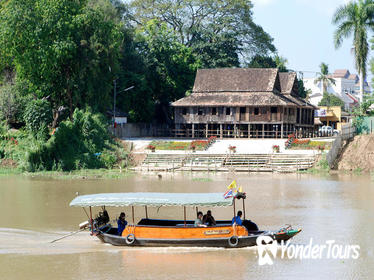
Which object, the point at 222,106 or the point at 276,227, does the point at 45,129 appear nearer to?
the point at 222,106

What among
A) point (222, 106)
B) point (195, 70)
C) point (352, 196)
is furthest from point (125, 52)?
point (352, 196)

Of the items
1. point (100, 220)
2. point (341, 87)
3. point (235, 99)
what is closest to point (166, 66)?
point (235, 99)

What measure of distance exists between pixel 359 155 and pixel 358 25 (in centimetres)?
1468

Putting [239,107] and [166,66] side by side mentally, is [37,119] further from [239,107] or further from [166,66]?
[166,66]

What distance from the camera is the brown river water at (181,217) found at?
57.9 ft

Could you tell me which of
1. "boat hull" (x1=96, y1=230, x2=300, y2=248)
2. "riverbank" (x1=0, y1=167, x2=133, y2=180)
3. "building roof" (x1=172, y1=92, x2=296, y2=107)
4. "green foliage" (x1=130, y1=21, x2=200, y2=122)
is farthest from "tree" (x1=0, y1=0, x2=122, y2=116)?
"boat hull" (x1=96, y1=230, x2=300, y2=248)

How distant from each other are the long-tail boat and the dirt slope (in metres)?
25.9

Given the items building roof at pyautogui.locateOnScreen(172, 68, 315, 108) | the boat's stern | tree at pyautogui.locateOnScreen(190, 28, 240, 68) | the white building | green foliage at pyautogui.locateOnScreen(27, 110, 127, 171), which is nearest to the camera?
the boat's stern

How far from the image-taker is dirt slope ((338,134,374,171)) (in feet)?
146

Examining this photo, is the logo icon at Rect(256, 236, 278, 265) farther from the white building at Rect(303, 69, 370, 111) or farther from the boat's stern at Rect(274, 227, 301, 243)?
the white building at Rect(303, 69, 370, 111)

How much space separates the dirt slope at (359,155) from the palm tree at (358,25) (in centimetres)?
938

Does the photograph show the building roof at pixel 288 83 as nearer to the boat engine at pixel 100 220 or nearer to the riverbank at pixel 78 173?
the riverbank at pixel 78 173

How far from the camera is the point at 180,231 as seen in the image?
19.9m

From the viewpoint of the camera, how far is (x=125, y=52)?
211ft
